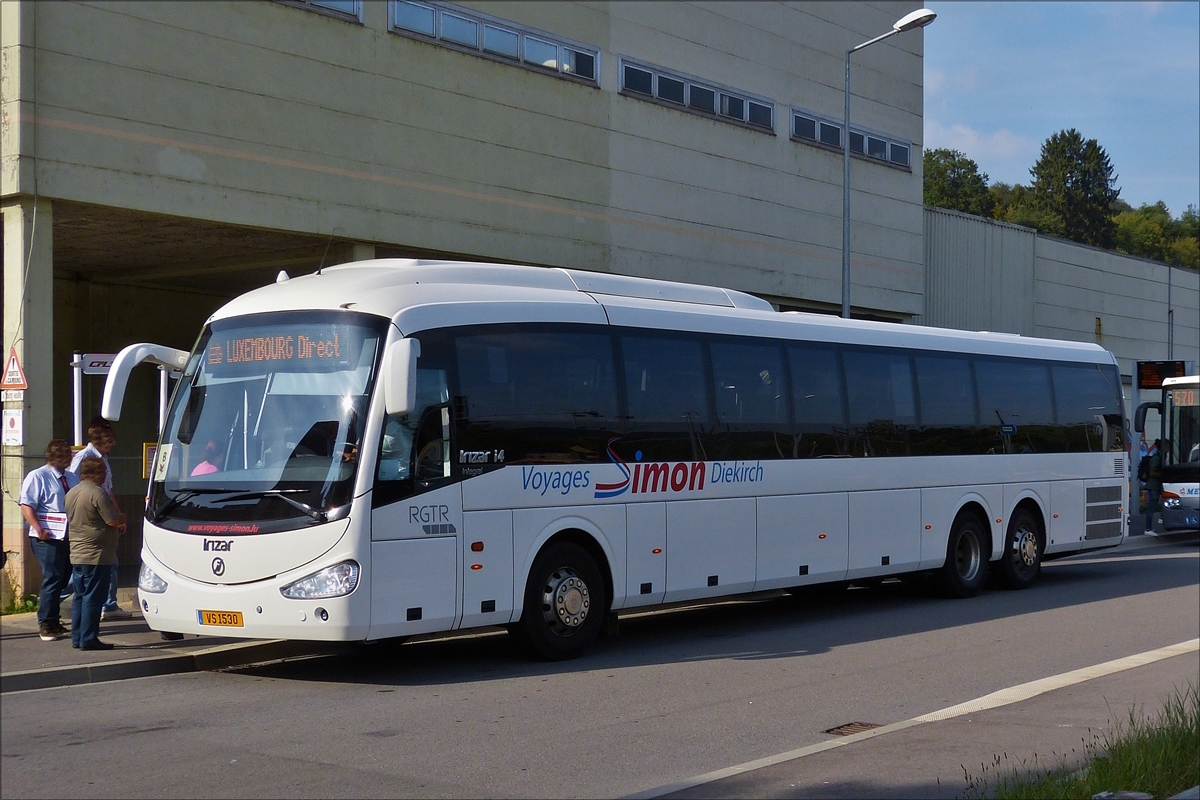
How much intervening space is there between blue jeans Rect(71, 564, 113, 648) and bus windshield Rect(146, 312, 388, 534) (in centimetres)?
122

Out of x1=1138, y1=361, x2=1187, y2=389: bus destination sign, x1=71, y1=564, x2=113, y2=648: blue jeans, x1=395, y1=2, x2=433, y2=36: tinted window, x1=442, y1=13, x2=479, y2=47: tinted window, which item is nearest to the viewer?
x1=71, y1=564, x2=113, y2=648: blue jeans

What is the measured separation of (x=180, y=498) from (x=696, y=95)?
56.3 ft

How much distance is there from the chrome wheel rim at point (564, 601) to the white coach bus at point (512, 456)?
0.02m

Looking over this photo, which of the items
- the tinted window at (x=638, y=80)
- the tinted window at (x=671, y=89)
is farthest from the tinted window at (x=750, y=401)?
the tinted window at (x=671, y=89)

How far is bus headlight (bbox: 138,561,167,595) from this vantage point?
33.7 ft

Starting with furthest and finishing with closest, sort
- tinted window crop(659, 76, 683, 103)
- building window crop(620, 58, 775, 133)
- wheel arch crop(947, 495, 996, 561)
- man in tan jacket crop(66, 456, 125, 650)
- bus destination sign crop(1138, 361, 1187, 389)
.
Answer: bus destination sign crop(1138, 361, 1187, 389)
tinted window crop(659, 76, 683, 103)
building window crop(620, 58, 775, 133)
wheel arch crop(947, 495, 996, 561)
man in tan jacket crop(66, 456, 125, 650)

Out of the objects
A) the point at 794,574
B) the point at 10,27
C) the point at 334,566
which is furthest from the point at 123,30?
the point at 794,574

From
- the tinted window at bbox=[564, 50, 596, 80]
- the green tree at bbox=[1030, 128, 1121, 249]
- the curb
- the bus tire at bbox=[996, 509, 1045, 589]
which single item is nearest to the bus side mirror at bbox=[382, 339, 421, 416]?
the curb

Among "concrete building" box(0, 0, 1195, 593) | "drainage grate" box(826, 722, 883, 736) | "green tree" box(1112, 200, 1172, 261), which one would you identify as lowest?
"drainage grate" box(826, 722, 883, 736)

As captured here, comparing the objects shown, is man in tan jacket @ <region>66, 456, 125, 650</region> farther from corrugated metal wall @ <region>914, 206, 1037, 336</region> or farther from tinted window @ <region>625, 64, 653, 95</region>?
corrugated metal wall @ <region>914, 206, 1037, 336</region>

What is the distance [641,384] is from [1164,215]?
122758 millimetres

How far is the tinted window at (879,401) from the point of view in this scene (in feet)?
49.4

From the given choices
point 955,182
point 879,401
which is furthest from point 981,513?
point 955,182

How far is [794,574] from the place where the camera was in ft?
45.7
